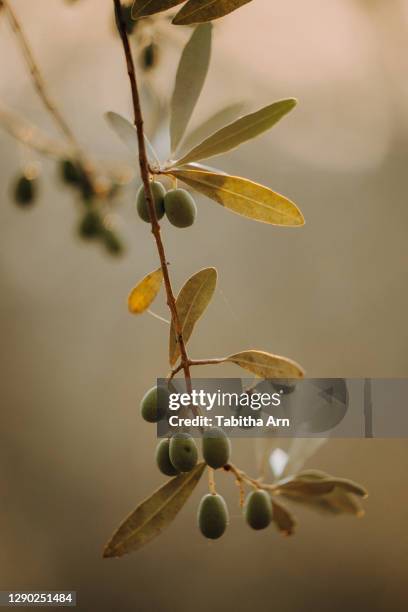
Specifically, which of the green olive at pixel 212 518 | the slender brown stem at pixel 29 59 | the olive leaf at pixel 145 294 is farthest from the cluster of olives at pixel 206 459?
the slender brown stem at pixel 29 59

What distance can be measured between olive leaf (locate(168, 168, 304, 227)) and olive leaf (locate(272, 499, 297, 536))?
1.22 feet

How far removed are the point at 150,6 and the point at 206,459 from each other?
1.58ft

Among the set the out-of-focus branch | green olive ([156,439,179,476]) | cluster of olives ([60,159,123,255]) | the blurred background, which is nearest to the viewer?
green olive ([156,439,179,476])

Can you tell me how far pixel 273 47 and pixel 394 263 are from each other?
180cm

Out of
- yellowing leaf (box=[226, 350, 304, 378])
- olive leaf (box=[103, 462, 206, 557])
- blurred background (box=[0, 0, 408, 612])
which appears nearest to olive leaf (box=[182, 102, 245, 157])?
yellowing leaf (box=[226, 350, 304, 378])

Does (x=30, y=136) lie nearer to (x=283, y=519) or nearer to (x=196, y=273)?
(x=196, y=273)

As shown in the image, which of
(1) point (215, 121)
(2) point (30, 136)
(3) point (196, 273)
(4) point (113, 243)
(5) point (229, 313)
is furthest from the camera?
(5) point (229, 313)

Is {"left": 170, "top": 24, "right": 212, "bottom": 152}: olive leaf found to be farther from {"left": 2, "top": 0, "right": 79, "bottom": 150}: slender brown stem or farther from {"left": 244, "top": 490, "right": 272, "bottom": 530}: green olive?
{"left": 244, "top": 490, "right": 272, "bottom": 530}: green olive

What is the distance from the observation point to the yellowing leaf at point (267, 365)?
0.64 m

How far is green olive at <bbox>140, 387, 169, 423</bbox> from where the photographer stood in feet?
2.35

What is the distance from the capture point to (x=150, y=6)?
654mm

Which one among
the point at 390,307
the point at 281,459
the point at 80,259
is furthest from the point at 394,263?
the point at 281,459

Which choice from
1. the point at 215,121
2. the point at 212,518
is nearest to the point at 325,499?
the point at 212,518

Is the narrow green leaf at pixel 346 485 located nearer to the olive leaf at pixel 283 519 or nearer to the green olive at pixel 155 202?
the olive leaf at pixel 283 519
